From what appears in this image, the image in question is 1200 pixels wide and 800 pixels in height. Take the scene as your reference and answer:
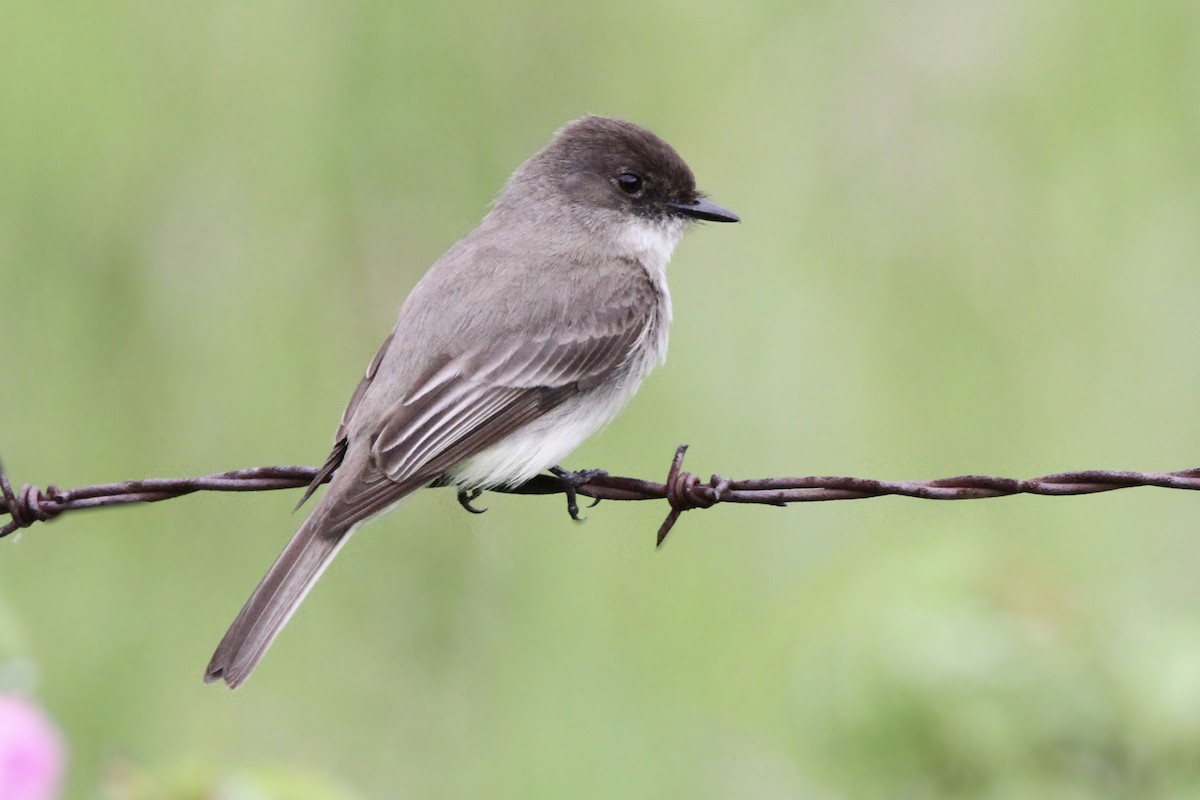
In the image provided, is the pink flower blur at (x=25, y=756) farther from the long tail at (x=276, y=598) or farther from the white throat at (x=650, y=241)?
the white throat at (x=650, y=241)

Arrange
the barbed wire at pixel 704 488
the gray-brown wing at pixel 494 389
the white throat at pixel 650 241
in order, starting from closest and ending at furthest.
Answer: the barbed wire at pixel 704 488 < the gray-brown wing at pixel 494 389 < the white throat at pixel 650 241

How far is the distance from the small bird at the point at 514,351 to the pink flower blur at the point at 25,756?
1.83 feet

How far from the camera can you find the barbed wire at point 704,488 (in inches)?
95.3

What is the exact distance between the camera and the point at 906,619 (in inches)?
105

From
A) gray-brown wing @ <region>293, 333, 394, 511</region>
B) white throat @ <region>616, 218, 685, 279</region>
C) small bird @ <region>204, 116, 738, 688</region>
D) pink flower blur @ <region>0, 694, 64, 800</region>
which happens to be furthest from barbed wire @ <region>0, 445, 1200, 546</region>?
white throat @ <region>616, 218, 685, 279</region>

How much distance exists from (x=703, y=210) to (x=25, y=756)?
94.3 inches

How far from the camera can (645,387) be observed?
4766 mm

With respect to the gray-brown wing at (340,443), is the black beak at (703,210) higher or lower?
higher

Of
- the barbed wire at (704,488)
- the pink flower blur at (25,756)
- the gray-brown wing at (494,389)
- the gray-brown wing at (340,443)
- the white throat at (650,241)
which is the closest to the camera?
the pink flower blur at (25,756)

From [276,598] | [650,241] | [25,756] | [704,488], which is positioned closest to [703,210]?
[650,241]

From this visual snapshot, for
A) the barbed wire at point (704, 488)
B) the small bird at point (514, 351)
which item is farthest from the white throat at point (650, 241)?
the barbed wire at point (704, 488)

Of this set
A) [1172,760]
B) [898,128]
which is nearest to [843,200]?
[898,128]

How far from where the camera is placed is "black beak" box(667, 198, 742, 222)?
397 cm

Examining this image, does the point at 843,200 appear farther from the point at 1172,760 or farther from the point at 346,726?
the point at 1172,760
